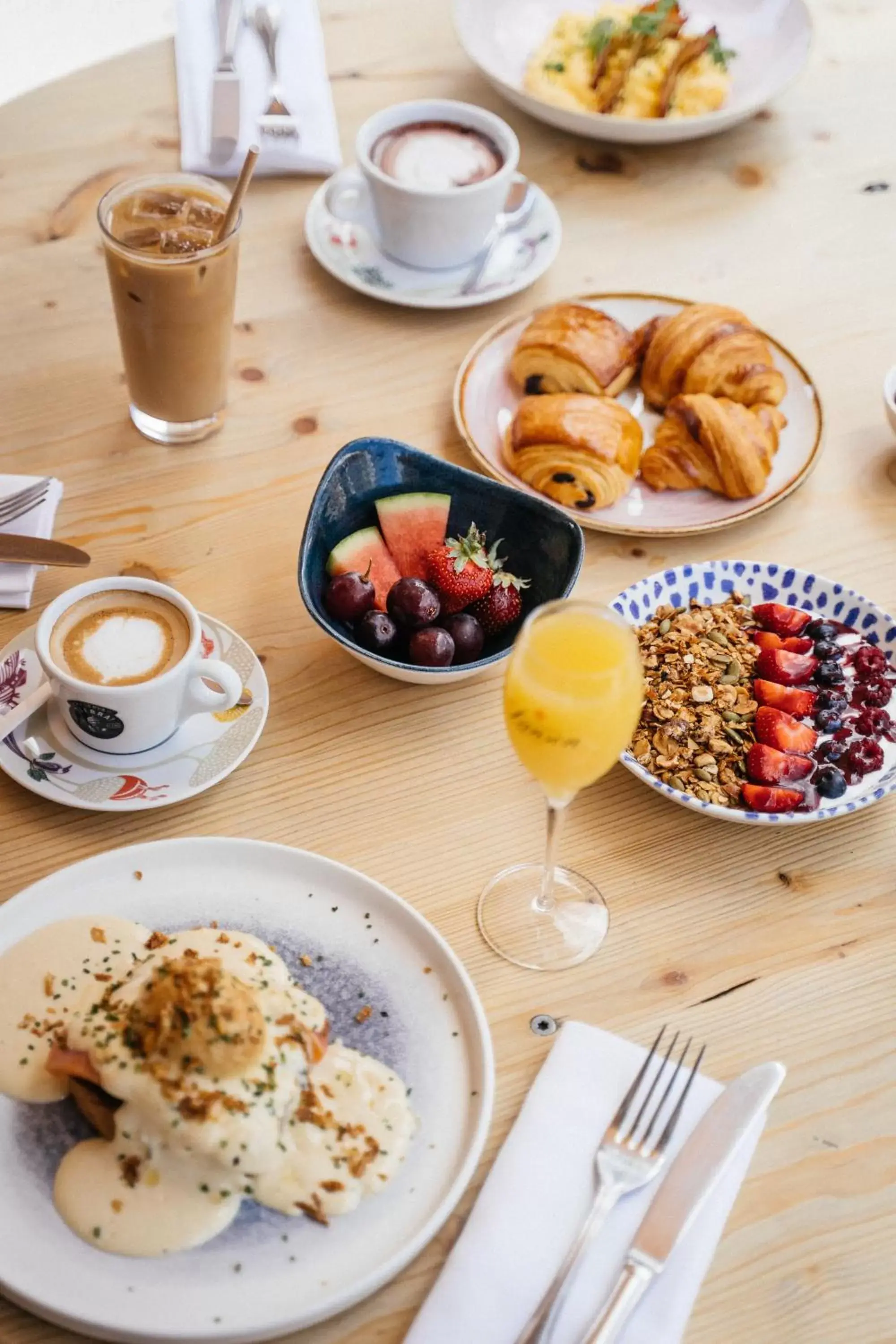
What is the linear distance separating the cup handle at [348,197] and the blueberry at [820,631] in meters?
0.89

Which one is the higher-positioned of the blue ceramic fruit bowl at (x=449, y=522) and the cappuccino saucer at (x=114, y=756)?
the blue ceramic fruit bowl at (x=449, y=522)

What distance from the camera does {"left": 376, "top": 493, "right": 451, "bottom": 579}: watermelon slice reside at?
128 centimetres

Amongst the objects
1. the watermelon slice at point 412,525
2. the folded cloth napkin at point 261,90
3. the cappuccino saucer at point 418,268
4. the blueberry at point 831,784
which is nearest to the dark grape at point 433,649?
the watermelon slice at point 412,525

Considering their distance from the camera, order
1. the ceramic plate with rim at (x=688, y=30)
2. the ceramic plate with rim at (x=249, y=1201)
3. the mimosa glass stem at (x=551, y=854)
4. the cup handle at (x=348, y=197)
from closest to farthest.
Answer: the ceramic plate with rim at (x=249, y=1201), the mimosa glass stem at (x=551, y=854), the cup handle at (x=348, y=197), the ceramic plate with rim at (x=688, y=30)

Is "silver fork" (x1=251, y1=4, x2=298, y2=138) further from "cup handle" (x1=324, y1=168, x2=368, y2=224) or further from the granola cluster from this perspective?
the granola cluster

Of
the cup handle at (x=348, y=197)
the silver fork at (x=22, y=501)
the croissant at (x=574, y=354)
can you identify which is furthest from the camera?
the cup handle at (x=348, y=197)

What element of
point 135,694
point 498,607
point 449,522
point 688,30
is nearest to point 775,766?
point 498,607

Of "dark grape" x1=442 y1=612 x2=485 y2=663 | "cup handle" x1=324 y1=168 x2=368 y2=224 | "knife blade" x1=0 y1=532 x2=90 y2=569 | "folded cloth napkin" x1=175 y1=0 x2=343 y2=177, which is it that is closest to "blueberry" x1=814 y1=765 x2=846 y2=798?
"dark grape" x1=442 y1=612 x2=485 y2=663

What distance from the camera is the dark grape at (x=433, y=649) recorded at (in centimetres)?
116

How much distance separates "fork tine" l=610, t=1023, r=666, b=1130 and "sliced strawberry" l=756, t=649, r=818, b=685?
0.41 meters

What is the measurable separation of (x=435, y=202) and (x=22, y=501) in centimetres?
64

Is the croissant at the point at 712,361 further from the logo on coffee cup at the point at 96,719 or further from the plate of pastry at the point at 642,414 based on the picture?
the logo on coffee cup at the point at 96,719

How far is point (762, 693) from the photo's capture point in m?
1.18

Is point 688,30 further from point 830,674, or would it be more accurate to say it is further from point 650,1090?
point 650,1090
